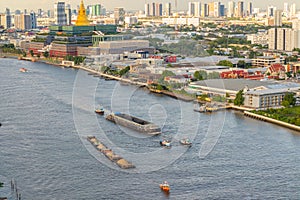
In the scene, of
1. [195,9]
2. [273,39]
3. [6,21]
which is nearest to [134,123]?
[273,39]

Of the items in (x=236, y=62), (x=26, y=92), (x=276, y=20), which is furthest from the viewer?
(x=276, y=20)

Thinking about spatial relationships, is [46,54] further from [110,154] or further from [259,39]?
[110,154]

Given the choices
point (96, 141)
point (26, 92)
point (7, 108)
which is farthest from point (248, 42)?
point (96, 141)

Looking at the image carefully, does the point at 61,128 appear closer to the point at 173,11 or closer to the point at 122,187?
the point at 122,187

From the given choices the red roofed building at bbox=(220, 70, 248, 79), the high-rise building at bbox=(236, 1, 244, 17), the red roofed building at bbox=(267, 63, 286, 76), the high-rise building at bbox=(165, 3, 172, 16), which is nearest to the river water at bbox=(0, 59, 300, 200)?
the red roofed building at bbox=(220, 70, 248, 79)

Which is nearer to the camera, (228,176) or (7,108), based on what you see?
(228,176)

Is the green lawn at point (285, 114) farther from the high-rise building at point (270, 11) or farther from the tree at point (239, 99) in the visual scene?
the high-rise building at point (270, 11)
